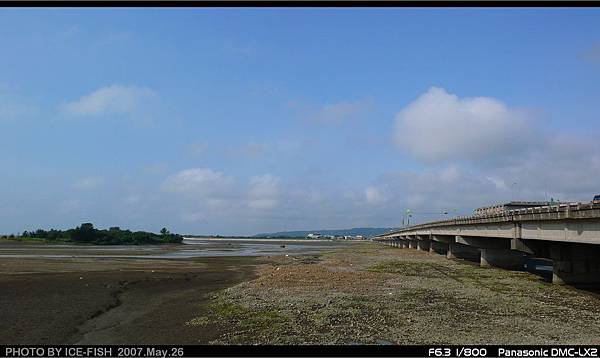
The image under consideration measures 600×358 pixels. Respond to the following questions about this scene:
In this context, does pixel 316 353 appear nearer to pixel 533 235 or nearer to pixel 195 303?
pixel 195 303

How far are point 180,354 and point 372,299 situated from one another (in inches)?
523

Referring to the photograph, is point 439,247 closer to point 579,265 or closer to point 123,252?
point 579,265

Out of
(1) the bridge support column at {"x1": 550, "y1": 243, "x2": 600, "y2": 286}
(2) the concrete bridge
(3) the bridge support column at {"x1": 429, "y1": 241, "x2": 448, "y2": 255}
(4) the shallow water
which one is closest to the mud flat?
(1) the bridge support column at {"x1": 550, "y1": 243, "x2": 600, "y2": 286}

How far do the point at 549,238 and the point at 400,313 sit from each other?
1663 cm

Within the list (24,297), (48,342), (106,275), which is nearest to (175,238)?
(106,275)

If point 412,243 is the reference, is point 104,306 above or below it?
above

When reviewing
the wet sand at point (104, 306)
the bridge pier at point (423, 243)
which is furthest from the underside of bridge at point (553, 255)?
the bridge pier at point (423, 243)

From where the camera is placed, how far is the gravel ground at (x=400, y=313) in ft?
53.3

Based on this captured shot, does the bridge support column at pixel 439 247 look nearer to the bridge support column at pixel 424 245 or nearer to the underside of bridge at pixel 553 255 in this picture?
the bridge support column at pixel 424 245

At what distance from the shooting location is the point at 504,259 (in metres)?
50.6

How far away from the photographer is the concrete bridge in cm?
2776

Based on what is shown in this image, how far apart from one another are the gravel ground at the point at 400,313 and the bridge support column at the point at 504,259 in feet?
58.6

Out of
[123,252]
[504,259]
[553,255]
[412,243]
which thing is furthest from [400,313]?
[412,243]

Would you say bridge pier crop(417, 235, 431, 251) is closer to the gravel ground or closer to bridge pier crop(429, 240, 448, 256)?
bridge pier crop(429, 240, 448, 256)
